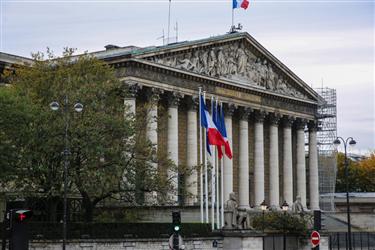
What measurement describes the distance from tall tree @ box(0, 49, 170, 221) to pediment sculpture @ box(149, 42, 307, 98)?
18080 mm

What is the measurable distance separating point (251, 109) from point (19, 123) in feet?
128

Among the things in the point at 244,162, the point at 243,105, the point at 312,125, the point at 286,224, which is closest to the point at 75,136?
the point at 286,224

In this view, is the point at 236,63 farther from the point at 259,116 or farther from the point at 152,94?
the point at 152,94

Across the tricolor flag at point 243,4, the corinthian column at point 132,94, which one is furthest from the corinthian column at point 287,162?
the corinthian column at point 132,94

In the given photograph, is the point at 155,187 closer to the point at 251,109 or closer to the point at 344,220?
the point at 251,109

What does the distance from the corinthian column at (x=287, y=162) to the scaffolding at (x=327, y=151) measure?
28.1 feet

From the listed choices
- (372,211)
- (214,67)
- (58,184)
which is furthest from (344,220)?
(58,184)

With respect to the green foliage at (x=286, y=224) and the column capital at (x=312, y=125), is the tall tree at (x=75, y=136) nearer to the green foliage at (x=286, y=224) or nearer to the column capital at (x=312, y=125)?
the green foliage at (x=286, y=224)

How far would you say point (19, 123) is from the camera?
45.2 metres

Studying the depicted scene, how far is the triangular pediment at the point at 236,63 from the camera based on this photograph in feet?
230

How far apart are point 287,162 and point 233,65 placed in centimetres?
1554

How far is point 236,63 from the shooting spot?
7831 cm

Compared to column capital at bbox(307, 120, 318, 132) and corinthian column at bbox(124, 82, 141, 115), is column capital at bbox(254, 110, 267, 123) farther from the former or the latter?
corinthian column at bbox(124, 82, 141, 115)

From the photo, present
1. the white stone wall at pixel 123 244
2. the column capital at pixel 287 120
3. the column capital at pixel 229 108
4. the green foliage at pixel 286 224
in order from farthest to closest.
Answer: the column capital at pixel 287 120 < the column capital at pixel 229 108 < the green foliage at pixel 286 224 < the white stone wall at pixel 123 244
